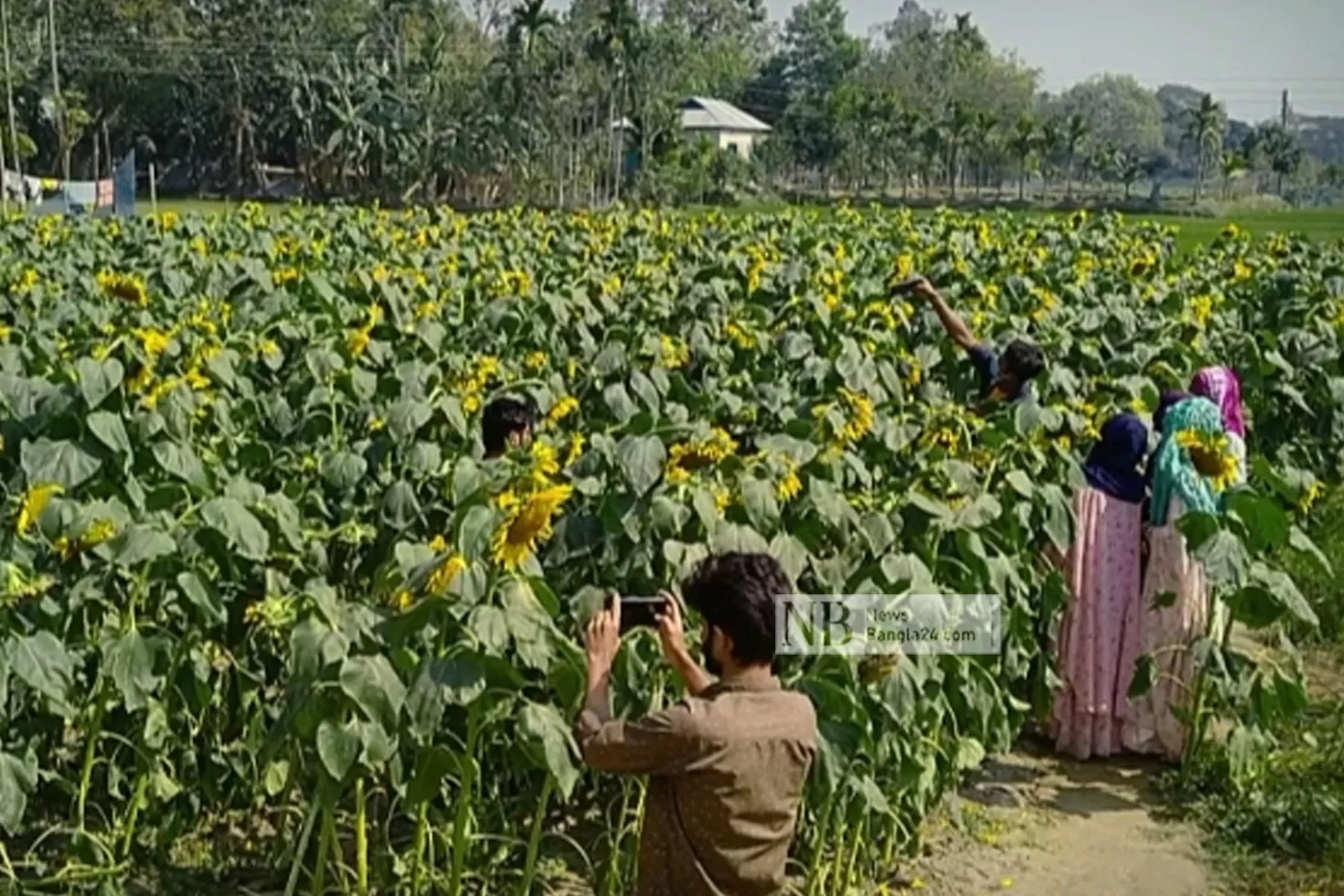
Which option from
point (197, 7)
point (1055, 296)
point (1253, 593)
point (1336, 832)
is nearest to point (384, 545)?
point (1253, 593)

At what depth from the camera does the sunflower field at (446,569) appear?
10.1 feet

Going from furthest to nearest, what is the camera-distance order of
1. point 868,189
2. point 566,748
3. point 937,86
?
point 937,86
point 868,189
point 566,748

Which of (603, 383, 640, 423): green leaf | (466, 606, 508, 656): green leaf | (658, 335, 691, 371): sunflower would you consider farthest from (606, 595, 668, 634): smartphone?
(658, 335, 691, 371): sunflower

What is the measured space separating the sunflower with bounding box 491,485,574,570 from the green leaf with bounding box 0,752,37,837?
98cm

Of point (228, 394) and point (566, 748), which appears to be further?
point (228, 394)

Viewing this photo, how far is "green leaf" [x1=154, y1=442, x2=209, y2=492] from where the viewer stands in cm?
384

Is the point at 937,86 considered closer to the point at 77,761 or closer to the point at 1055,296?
the point at 1055,296

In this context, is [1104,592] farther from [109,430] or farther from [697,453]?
[109,430]

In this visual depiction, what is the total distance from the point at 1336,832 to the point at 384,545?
269 cm

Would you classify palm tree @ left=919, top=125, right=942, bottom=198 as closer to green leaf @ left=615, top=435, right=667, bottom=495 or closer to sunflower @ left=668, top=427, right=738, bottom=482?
sunflower @ left=668, top=427, right=738, bottom=482

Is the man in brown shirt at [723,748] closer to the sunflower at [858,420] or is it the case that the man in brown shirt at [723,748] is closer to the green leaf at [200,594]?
the green leaf at [200,594]

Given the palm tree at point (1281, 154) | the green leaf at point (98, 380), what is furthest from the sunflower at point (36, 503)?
the palm tree at point (1281, 154)

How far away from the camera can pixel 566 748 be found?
305 cm

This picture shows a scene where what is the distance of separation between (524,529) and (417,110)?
153 ft
